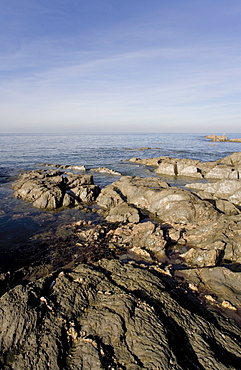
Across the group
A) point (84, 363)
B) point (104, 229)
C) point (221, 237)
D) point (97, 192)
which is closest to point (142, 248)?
point (104, 229)

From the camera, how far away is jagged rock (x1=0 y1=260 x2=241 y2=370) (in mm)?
4438

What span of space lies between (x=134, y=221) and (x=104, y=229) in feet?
8.12

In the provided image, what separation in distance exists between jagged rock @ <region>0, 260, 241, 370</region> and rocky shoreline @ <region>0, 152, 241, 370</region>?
0.02 meters

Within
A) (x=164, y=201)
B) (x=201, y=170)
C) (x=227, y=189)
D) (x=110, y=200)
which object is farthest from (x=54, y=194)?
(x=201, y=170)

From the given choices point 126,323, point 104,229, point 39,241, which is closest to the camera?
Result: point 126,323

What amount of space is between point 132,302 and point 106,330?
1060mm

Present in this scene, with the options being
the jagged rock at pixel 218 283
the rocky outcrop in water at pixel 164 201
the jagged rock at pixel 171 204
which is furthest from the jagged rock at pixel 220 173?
the jagged rock at pixel 218 283

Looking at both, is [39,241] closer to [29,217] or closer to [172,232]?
[29,217]

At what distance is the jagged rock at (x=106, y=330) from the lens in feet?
14.6

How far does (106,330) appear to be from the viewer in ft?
16.6

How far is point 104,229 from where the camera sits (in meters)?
14.2

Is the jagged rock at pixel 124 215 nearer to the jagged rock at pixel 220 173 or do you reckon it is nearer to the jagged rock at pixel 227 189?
the jagged rock at pixel 227 189

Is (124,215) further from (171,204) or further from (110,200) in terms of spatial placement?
(171,204)

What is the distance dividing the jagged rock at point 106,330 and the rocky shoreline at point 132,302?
2 centimetres
